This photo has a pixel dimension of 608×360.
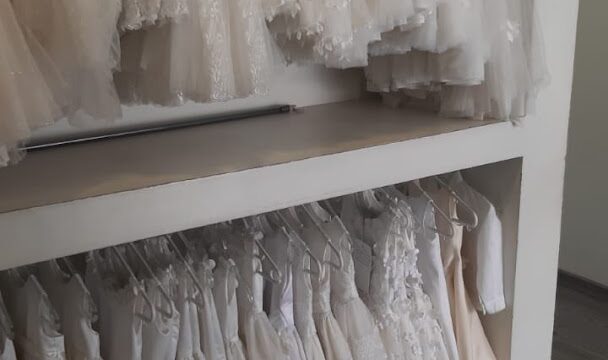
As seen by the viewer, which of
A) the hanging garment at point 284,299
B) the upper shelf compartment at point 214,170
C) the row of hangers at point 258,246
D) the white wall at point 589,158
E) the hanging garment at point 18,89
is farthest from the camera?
the white wall at point 589,158

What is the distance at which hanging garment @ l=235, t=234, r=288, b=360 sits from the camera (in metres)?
1.09

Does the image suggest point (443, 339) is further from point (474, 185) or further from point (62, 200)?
point (62, 200)

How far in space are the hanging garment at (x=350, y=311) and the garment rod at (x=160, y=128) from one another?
0.87ft

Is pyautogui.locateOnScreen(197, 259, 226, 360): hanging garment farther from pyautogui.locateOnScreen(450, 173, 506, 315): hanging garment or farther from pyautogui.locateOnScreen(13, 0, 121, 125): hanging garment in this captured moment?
pyautogui.locateOnScreen(450, 173, 506, 315): hanging garment

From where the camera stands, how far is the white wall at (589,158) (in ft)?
8.18

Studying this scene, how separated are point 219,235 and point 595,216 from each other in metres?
1.89

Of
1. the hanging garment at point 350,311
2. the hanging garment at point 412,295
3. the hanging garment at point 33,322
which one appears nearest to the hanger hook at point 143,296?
the hanging garment at point 33,322

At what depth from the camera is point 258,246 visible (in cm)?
113

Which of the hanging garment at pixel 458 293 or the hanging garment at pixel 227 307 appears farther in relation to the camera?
the hanging garment at pixel 458 293

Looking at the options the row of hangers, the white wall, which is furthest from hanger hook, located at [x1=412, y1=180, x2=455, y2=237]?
the white wall

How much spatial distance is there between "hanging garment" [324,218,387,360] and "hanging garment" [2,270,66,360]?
45cm

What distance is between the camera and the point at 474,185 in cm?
140

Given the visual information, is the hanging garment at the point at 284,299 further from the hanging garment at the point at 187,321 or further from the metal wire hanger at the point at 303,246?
the hanging garment at the point at 187,321

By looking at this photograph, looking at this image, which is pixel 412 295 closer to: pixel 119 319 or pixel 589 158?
pixel 119 319
